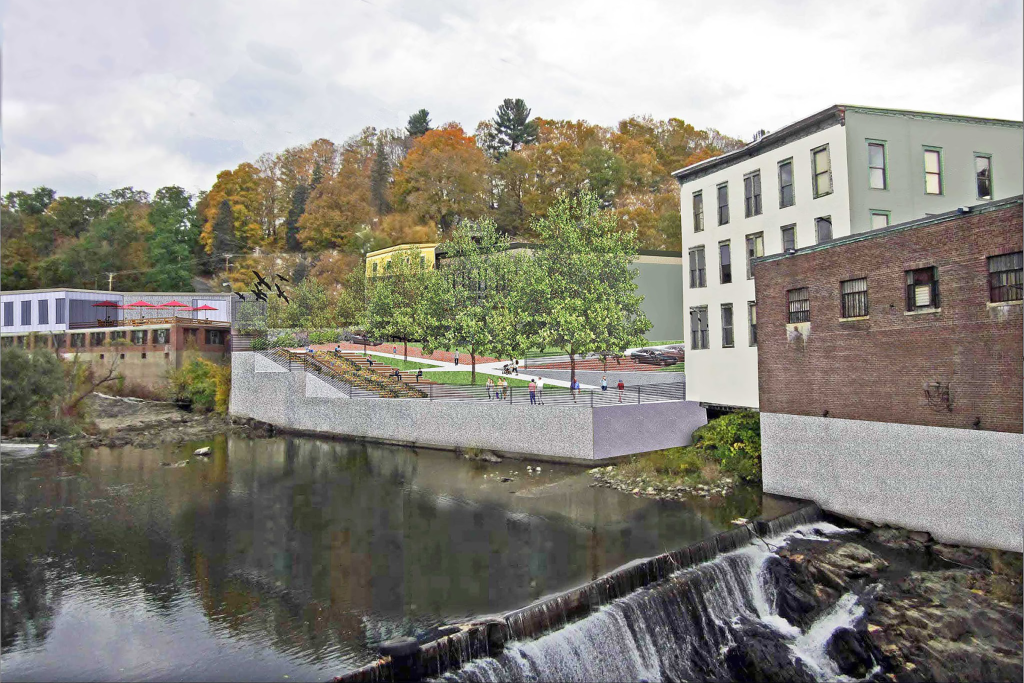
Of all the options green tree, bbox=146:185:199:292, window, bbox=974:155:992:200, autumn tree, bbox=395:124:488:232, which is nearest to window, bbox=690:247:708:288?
window, bbox=974:155:992:200

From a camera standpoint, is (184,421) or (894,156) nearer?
(894,156)

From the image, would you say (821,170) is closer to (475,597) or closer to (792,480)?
(792,480)

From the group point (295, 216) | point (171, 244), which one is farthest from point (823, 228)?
point (171, 244)

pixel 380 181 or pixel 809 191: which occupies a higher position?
pixel 380 181

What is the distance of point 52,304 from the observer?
62594 mm

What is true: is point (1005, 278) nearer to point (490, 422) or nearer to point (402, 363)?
point (490, 422)

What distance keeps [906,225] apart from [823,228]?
5.97m

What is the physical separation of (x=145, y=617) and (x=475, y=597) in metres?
7.87

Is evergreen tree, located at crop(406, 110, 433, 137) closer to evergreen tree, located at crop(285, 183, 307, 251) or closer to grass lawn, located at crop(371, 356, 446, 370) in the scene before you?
evergreen tree, located at crop(285, 183, 307, 251)

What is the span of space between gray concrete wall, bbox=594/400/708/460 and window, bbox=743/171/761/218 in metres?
9.63

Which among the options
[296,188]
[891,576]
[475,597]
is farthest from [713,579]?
[296,188]

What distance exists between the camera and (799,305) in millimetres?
24688

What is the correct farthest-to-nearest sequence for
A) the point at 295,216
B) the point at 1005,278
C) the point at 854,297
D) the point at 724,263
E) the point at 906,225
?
the point at 295,216, the point at 724,263, the point at 854,297, the point at 906,225, the point at 1005,278

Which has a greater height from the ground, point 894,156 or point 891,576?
point 894,156
